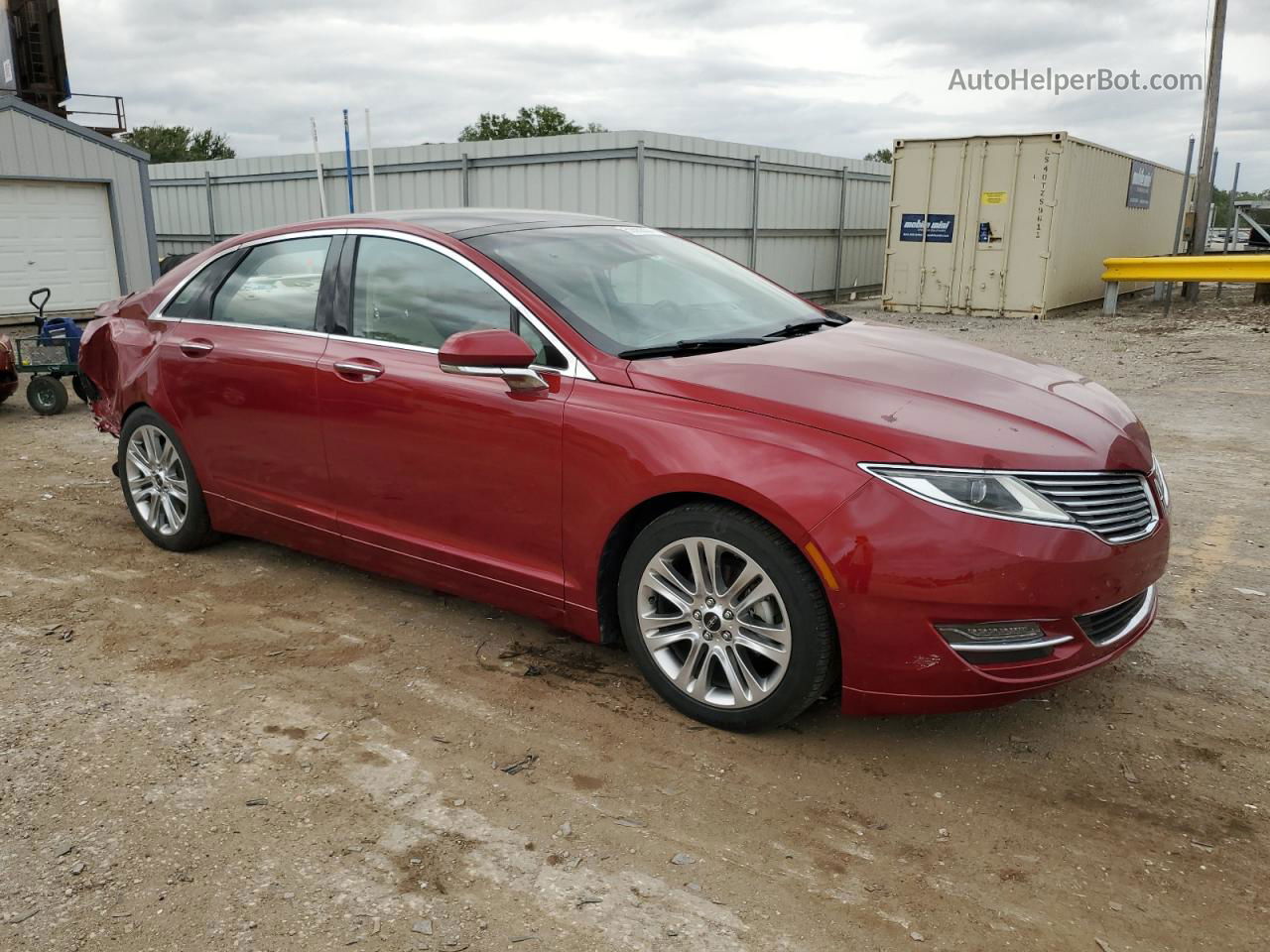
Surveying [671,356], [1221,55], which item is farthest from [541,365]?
[1221,55]

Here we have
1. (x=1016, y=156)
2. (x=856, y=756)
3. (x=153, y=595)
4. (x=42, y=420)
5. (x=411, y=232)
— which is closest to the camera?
(x=856, y=756)

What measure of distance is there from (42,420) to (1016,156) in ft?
47.3

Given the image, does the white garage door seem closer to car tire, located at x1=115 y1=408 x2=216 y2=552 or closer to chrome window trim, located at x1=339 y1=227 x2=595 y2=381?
car tire, located at x1=115 y1=408 x2=216 y2=552

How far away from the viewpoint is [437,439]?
3814mm

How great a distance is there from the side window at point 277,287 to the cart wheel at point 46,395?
5.59m

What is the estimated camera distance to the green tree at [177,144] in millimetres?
71500

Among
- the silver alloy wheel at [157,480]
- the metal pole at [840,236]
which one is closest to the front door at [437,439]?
the silver alloy wheel at [157,480]

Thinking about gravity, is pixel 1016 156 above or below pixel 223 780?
above

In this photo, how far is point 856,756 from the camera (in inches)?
127

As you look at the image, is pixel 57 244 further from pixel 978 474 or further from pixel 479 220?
pixel 978 474

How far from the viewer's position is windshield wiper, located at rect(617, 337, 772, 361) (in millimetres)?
3521

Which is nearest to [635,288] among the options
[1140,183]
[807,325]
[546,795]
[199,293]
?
[807,325]

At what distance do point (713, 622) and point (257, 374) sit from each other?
7.98ft

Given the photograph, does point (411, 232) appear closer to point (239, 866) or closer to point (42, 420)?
point (239, 866)
